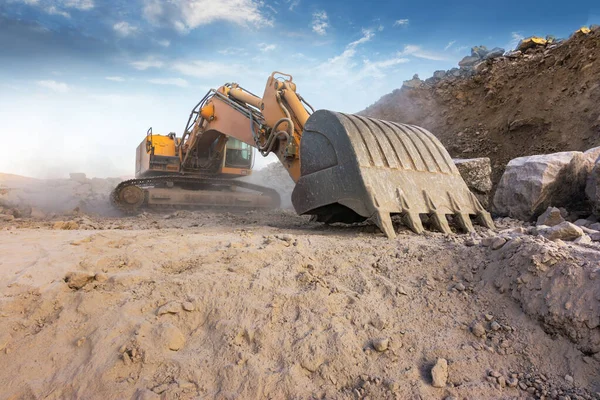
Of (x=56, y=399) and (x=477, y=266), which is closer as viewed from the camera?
(x=56, y=399)

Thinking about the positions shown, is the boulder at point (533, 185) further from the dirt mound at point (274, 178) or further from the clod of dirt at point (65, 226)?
the dirt mound at point (274, 178)

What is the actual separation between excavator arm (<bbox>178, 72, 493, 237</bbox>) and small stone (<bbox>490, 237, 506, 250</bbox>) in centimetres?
98

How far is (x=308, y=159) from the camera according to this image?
4.30 m

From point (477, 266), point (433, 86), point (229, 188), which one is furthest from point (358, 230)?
point (433, 86)

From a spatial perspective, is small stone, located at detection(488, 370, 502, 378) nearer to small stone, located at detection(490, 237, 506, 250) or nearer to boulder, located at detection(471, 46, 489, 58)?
small stone, located at detection(490, 237, 506, 250)

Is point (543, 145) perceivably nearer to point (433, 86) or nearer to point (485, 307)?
point (433, 86)

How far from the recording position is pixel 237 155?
9406 millimetres

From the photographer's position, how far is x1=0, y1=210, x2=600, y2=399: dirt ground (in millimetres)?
1697

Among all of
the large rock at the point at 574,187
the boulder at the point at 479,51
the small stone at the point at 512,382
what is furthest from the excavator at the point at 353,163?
the boulder at the point at 479,51

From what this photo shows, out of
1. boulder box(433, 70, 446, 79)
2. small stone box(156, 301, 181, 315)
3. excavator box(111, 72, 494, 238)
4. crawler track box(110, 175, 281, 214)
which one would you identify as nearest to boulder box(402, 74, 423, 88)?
boulder box(433, 70, 446, 79)

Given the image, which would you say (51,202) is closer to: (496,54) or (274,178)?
(274,178)

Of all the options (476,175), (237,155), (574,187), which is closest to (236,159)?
(237,155)

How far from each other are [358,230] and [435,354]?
2274mm

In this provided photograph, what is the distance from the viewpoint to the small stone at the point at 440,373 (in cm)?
168
